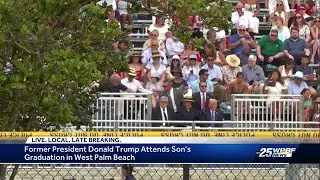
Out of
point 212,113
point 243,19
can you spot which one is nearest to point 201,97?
point 212,113

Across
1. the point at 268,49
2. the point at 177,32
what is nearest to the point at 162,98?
the point at 268,49

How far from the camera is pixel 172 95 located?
54.4 ft

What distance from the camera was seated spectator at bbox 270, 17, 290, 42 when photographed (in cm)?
1983

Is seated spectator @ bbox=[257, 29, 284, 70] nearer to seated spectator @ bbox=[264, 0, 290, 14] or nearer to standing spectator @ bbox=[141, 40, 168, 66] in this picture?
seated spectator @ bbox=[264, 0, 290, 14]

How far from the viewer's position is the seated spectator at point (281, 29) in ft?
65.1

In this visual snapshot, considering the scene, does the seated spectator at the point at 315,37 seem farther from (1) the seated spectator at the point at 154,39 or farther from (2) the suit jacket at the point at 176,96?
(2) the suit jacket at the point at 176,96

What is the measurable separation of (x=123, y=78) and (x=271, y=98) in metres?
2.63

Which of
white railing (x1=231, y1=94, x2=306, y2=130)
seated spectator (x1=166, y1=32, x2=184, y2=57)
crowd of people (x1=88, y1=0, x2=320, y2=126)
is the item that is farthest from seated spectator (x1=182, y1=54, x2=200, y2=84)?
white railing (x1=231, y1=94, x2=306, y2=130)

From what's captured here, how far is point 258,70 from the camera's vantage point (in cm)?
1852

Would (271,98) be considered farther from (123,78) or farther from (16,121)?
(16,121)

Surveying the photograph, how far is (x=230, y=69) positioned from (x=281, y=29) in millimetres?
1988

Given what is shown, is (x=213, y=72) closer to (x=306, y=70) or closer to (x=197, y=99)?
(x=197, y=99)

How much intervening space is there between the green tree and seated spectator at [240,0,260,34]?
36.7 feet

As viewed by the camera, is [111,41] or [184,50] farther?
[184,50]
